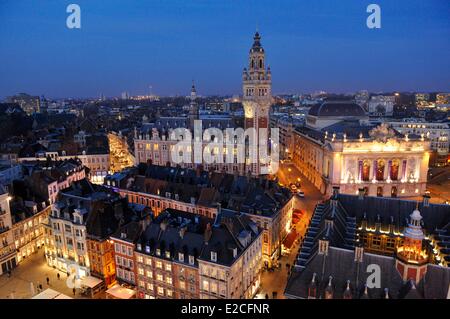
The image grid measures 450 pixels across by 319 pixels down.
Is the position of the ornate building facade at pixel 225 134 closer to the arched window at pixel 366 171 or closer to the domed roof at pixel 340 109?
the domed roof at pixel 340 109

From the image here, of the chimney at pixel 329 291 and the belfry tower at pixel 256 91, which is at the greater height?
the belfry tower at pixel 256 91

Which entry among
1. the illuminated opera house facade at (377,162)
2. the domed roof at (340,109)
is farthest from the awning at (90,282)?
the domed roof at (340,109)

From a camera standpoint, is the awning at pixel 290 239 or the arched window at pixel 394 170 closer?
the awning at pixel 290 239

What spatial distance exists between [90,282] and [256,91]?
66.7 m

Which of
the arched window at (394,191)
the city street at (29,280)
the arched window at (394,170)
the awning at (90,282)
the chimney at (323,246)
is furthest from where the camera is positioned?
the arched window at (394,191)

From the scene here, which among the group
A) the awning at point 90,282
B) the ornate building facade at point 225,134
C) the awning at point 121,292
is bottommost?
the awning at point 121,292

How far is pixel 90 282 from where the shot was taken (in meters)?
46.3

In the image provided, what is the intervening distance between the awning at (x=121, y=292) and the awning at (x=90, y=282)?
104 inches

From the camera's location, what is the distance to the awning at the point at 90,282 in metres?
45.7

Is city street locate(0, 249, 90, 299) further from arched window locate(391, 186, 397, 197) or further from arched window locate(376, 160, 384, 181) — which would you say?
arched window locate(391, 186, 397, 197)

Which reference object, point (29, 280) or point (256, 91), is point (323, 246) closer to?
point (29, 280)

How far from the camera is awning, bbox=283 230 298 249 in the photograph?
5716 cm

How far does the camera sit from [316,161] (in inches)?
3900
